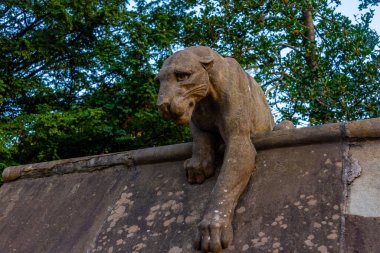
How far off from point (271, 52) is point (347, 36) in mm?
1346

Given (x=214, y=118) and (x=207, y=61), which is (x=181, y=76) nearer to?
(x=207, y=61)

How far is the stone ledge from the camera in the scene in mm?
2279

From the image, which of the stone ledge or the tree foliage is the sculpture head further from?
the tree foliage

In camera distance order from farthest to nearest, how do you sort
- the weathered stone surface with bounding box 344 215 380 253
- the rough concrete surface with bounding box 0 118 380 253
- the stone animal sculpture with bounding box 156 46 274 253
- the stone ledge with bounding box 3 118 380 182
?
the stone ledge with bounding box 3 118 380 182, the stone animal sculpture with bounding box 156 46 274 253, the rough concrete surface with bounding box 0 118 380 253, the weathered stone surface with bounding box 344 215 380 253

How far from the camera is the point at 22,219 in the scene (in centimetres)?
301

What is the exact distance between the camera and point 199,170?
2494mm

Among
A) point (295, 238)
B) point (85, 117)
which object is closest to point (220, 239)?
point (295, 238)

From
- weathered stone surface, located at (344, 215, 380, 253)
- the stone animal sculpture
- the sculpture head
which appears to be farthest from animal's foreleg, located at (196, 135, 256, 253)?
weathered stone surface, located at (344, 215, 380, 253)

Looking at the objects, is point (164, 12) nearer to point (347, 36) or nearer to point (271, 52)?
point (271, 52)

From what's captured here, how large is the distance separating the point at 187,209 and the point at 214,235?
0.36m

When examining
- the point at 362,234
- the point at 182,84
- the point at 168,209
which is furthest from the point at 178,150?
the point at 362,234

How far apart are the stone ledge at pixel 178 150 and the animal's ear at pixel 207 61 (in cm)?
47

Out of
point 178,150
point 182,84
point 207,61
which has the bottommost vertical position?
point 178,150

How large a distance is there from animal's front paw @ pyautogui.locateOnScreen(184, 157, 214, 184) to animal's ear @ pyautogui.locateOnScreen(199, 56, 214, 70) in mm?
512
